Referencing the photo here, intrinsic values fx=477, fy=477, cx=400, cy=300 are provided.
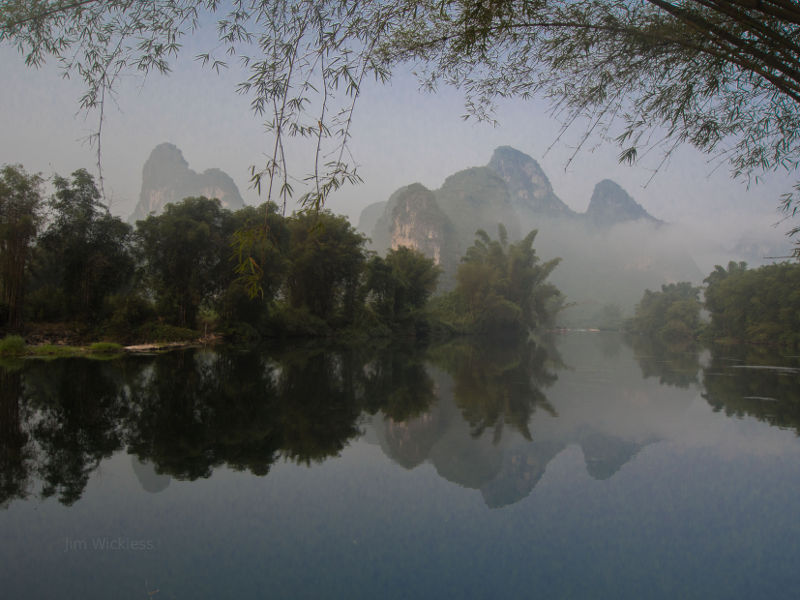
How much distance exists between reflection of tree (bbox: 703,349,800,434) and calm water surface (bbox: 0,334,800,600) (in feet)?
0.52

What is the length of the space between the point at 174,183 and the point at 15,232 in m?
180

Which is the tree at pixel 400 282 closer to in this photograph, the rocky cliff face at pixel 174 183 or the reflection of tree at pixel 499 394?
the reflection of tree at pixel 499 394

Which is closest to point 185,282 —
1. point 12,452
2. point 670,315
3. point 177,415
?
point 177,415

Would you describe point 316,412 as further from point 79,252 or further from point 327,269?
point 327,269

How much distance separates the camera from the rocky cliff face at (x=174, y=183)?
165125mm

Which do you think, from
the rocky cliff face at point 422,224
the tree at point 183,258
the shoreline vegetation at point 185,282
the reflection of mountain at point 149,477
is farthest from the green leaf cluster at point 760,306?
the rocky cliff face at point 422,224

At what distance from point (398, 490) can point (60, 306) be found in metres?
17.9

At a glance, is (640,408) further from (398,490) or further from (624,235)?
(624,235)

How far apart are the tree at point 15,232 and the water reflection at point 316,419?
263 inches

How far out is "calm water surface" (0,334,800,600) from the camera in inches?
86.5

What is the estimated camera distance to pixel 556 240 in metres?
164

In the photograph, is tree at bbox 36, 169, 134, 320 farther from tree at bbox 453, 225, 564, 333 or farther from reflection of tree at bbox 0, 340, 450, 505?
tree at bbox 453, 225, 564, 333

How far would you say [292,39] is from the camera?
3207mm

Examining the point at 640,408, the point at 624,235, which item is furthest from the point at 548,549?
the point at 624,235
